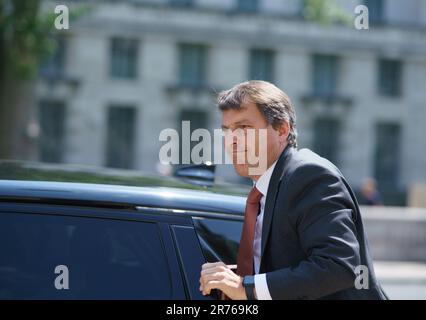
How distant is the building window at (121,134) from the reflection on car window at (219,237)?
34.1 metres

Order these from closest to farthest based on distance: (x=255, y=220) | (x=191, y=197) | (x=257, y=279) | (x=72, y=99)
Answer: (x=257, y=279) < (x=255, y=220) < (x=191, y=197) < (x=72, y=99)

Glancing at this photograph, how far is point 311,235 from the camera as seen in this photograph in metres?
2.43

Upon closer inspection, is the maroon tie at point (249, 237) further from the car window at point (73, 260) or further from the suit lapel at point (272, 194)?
the car window at point (73, 260)

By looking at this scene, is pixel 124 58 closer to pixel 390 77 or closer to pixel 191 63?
pixel 191 63

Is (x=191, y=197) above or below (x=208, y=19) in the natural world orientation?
below

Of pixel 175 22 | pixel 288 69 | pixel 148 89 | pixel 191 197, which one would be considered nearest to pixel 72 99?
pixel 148 89

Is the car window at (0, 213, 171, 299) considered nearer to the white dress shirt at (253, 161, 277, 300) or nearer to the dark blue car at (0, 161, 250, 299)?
the dark blue car at (0, 161, 250, 299)

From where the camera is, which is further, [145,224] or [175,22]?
[175,22]

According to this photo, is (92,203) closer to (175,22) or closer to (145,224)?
(145,224)

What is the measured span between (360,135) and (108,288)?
38.2m

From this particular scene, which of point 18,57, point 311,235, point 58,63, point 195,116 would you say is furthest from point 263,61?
point 311,235

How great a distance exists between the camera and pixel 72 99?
36.2m

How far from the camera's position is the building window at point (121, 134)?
37094mm

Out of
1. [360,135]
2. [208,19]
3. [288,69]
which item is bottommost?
[360,135]
